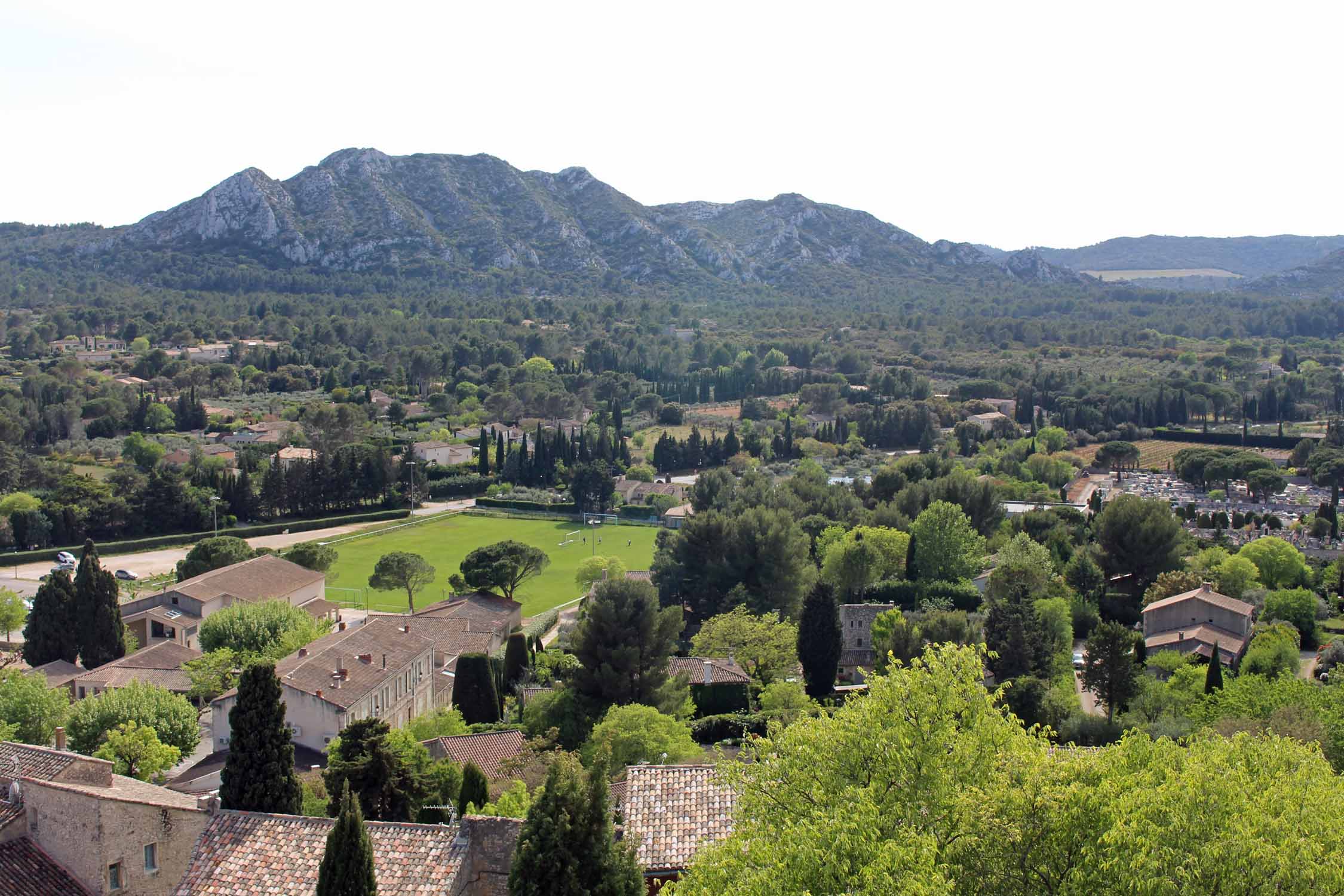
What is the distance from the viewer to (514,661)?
1430 inches

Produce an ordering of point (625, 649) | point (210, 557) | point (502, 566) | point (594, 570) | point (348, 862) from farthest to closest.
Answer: point (594, 570) → point (210, 557) → point (502, 566) → point (625, 649) → point (348, 862)

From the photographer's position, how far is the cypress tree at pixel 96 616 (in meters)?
37.6

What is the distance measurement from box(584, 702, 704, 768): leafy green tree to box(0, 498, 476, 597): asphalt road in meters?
34.0

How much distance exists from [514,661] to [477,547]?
23276 millimetres

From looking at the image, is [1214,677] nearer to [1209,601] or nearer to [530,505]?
[1209,601]

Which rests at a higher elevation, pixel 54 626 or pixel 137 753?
pixel 137 753

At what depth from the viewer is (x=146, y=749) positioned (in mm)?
25094

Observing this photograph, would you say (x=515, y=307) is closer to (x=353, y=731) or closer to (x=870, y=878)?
(x=353, y=731)

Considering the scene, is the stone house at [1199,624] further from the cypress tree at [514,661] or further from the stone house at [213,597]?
the stone house at [213,597]

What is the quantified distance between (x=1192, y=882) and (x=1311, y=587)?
134ft

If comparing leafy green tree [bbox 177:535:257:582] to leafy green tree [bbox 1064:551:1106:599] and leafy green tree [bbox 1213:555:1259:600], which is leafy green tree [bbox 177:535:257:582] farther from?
leafy green tree [bbox 1213:555:1259:600]

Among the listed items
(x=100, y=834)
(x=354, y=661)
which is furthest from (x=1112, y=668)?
(x=100, y=834)

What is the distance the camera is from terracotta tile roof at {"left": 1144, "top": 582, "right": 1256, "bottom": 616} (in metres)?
39.0

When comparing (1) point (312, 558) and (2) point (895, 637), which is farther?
(1) point (312, 558)
